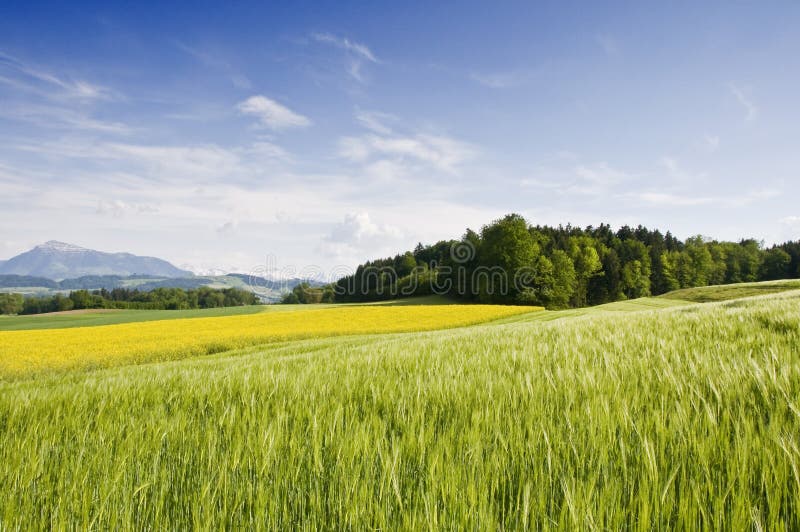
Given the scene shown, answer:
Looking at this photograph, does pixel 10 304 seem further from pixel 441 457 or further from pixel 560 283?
pixel 441 457

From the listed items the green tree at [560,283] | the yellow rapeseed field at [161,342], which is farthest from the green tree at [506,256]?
the yellow rapeseed field at [161,342]

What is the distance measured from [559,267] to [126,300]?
11553cm

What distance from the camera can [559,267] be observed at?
70.7 m

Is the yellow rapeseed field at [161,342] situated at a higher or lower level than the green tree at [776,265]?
lower

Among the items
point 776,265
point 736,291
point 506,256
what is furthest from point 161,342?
point 776,265

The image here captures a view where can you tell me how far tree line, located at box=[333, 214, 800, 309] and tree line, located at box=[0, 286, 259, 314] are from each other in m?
37.2

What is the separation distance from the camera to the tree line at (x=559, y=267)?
65.2 metres

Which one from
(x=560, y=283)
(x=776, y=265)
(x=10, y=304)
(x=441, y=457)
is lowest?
(x=10, y=304)

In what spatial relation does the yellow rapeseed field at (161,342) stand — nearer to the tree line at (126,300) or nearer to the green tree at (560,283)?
the green tree at (560,283)

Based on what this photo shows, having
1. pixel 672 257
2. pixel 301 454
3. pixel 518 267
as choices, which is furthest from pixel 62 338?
pixel 672 257

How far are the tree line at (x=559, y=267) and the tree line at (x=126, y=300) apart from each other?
3722cm

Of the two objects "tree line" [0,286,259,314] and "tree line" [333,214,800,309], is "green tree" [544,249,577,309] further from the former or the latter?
"tree line" [0,286,259,314]

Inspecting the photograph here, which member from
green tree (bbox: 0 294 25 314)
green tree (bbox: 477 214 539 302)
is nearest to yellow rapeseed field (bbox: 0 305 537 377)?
green tree (bbox: 477 214 539 302)

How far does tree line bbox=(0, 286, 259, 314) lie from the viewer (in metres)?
91.0
